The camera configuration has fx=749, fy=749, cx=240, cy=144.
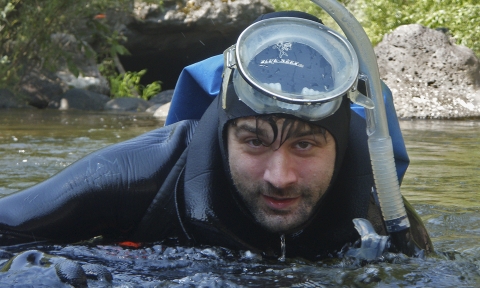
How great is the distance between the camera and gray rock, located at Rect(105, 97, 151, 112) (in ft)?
42.1

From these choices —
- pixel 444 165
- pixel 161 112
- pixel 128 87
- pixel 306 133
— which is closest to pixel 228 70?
pixel 306 133

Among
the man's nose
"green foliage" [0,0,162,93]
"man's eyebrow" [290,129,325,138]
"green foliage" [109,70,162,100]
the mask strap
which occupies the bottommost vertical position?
"green foliage" [109,70,162,100]

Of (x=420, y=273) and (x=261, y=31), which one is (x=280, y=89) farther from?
(x=420, y=273)

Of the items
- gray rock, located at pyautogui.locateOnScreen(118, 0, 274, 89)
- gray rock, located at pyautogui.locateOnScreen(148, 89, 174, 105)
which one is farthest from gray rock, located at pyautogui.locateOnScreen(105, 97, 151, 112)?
gray rock, located at pyautogui.locateOnScreen(118, 0, 274, 89)

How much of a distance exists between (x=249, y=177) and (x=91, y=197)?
1.79ft

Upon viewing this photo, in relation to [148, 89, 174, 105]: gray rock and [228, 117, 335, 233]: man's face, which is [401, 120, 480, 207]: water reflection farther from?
[148, 89, 174, 105]: gray rock

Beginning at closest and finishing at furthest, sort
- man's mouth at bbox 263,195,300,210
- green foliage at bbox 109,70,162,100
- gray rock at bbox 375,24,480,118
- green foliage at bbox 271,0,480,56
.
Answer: man's mouth at bbox 263,195,300,210
gray rock at bbox 375,24,480,118
green foliage at bbox 271,0,480,56
green foliage at bbox 109,70,162,100

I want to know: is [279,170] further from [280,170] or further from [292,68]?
[292,68]

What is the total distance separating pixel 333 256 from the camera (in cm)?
269

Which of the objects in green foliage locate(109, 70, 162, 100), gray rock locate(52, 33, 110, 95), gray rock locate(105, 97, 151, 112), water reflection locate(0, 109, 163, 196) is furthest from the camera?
green foliage locate(109, 70, 162, 100)

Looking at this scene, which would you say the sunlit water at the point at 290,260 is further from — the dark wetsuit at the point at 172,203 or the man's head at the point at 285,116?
the man's head at the point at 285,116

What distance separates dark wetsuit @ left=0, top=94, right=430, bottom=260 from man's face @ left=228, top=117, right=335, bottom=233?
10cm

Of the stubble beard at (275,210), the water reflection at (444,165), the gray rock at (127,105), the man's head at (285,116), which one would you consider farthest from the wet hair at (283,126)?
the gray rock at (127,105)

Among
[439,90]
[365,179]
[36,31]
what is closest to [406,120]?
[439,90]
